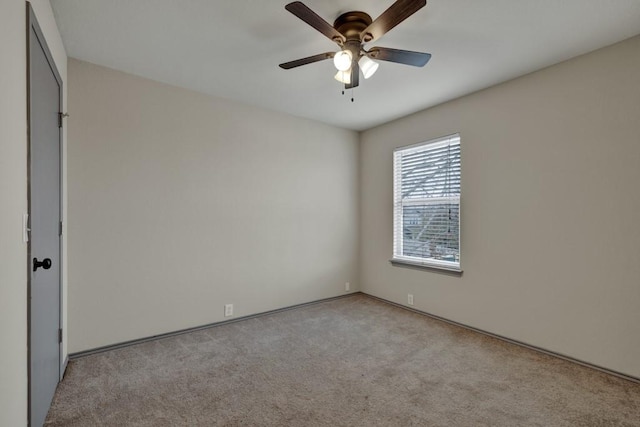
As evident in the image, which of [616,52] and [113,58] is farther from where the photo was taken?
[113,58]

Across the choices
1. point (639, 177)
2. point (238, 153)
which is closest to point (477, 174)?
point (639, 177)

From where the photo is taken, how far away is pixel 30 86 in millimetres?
1512

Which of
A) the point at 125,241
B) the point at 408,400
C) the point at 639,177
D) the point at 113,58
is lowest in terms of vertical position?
the point at 408,400

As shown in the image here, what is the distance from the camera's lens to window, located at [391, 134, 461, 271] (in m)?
3.46

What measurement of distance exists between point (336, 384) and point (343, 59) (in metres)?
2.26

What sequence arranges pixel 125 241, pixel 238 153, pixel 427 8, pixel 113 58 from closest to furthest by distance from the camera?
pixel 427 8, pixel 113 58, pixel 125 241, pixel 238 153

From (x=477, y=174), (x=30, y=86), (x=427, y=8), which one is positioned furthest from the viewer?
(x=477, y=174)

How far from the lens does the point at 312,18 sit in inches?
65.5

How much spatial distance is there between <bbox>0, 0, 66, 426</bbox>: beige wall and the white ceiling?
0.88m

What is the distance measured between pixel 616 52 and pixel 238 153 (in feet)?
11.4

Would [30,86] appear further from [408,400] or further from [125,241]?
[408,400]

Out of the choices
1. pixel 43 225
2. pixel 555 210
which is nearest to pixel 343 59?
pixel 43 225

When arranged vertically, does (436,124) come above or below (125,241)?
above
